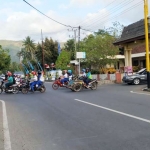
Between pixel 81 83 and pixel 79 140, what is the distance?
582 inches

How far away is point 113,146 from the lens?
5688mm

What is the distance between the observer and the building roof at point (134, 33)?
85.9ft

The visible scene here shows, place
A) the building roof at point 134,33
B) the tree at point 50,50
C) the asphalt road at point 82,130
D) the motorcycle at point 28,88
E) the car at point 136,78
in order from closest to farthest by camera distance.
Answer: the asphalt road at point 82,130 → the motorcycle at point 28,88 → the car at point 136,78 → the building roof at point 134,33 → the tree at point 50,50

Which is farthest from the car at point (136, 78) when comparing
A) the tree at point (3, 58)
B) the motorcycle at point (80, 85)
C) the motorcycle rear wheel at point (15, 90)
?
the tree at point (3, 58)

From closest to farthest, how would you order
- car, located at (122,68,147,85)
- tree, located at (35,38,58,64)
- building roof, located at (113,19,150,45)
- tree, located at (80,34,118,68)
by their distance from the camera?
car, located at (122,68,147,85) → building roof, located at (113,19,150,45) → tree, located at (80,34,118,68) → tree, located at (35,38,58,64)

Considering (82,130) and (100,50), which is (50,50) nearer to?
(100,50)

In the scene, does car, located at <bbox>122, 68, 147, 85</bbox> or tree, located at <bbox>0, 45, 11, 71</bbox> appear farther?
tree, located at <bbox>0, 45, 11, 71</bbox>

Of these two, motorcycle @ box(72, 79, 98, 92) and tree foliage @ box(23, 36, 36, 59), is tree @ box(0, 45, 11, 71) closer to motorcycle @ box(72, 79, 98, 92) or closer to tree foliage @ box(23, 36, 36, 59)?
tree foliage @ box(23, 36, 36, 59)

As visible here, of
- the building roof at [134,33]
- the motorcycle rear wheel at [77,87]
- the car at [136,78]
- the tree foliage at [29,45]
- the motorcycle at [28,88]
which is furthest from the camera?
the tree foliage at [29,45]

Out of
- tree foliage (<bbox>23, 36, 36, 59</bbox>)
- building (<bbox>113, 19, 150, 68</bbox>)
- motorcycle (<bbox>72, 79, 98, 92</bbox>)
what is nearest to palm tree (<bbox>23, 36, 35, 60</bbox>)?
tree foliage (<bbox>23, 36, 36, 59</bbox>)

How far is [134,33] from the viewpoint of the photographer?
2788 centimetres

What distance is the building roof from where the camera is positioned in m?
26.2

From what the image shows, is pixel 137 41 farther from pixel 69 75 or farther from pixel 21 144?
pixel 21 144

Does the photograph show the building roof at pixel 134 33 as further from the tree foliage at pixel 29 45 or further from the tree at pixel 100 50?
the tree foliage at pixel 29 45
